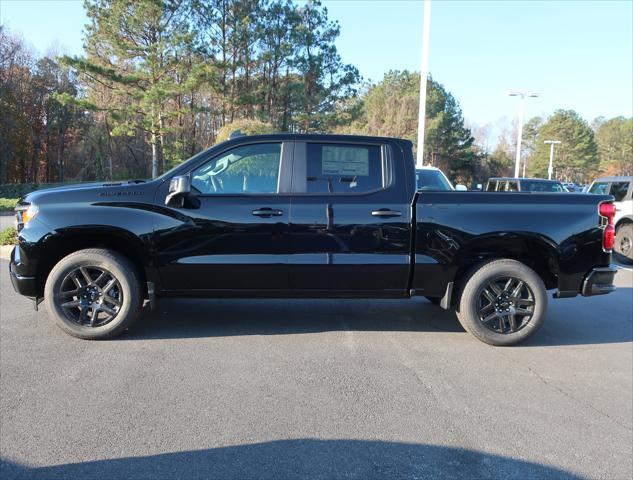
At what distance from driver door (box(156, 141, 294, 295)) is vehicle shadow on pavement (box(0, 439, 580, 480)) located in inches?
76.3

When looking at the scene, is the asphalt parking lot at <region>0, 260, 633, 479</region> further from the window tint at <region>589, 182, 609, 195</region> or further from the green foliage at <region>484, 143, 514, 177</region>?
the green foliage at <region>484, 143, 514, 177</region>

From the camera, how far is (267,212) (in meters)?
4.49

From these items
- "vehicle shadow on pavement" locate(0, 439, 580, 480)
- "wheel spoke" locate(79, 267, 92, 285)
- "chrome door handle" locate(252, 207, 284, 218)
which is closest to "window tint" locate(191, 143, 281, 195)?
"chrome door handle" locate(252, 207, 284, 218)

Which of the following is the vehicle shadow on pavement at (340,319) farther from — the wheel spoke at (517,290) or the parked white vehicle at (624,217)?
the parked white vehicle at (624,217)

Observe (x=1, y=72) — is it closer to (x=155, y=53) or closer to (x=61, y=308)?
(x=155, y=53)

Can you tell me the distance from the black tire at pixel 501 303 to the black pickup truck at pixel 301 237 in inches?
0.5

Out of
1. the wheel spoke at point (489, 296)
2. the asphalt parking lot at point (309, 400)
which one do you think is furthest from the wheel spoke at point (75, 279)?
the wheel spoke at point (489, 296)

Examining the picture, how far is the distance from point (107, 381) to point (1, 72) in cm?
3942

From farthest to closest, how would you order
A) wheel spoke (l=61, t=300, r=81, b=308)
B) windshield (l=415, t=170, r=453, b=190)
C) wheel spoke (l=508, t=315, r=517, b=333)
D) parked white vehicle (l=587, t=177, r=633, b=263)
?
parked white vehicle (l=587, t=177, r=633, b=263)
windshield (l=415, t=170, r=453, b=190)
wheel spoke (l=508, t=315, r=517, b=333)
wheel spoke (l=61, t=300, r=81, b=308)

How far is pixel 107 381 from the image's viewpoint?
3727 millimetres

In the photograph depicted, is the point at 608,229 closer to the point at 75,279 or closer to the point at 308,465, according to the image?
the point at 308,465

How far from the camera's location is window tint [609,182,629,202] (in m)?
11.9

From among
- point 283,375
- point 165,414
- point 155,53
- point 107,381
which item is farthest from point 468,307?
point 155,53

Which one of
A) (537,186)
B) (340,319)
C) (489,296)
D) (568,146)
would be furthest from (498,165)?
(489,296)
